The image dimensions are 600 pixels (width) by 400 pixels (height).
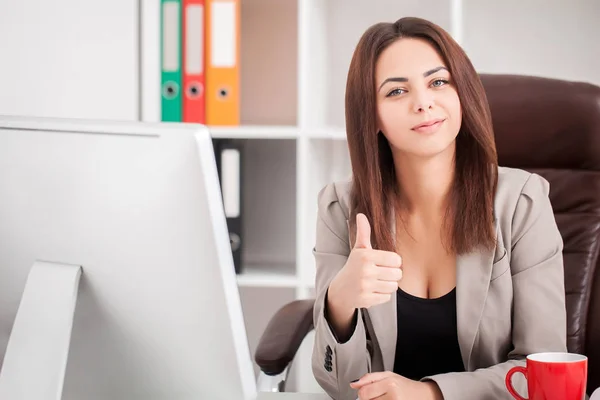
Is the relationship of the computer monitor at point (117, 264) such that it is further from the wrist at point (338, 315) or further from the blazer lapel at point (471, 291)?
the blazer lapel at point (471, 291)

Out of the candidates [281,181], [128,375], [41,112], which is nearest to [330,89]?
[281,181]

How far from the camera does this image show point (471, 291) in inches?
52.5

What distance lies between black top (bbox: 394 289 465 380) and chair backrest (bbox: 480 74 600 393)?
12.6 inches

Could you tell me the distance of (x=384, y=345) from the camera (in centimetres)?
138

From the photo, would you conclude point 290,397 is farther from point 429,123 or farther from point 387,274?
point 429,123

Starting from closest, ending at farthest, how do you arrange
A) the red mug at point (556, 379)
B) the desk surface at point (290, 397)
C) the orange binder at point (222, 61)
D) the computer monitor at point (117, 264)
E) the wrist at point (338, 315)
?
the computer monitor at point (117, 264) < the red mug at point (556, 379) < the desk surface at point (290, 397) < the wrist at point (338, 315) < the orange binder at point (222, 61)

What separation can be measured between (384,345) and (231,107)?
119cm

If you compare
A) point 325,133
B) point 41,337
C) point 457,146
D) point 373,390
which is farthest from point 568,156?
point 41,337

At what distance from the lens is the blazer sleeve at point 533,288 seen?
1249 millimetres

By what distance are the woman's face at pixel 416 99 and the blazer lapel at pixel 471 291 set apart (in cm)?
20

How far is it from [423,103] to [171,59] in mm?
1264

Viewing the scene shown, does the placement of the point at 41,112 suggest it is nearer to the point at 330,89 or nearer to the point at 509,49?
the point at 330,89

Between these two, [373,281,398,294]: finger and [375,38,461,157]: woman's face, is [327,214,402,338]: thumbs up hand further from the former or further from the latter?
[375,38,461,157]: woman's face

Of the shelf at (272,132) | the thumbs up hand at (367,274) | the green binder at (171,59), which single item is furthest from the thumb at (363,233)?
the green binder at (171,59)
